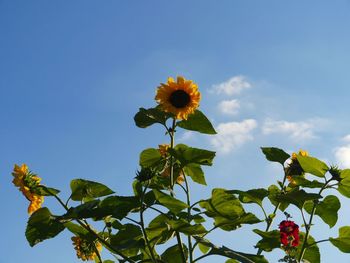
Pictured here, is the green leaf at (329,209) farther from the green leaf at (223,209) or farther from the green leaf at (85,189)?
the green leaf at (85,189)

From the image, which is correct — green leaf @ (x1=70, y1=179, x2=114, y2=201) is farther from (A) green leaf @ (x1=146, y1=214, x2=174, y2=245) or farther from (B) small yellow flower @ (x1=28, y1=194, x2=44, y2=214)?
(A) green leaf @ (x1=146, y1=214, x2=174, y2=245)

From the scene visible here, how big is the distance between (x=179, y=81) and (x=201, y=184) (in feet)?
2.80

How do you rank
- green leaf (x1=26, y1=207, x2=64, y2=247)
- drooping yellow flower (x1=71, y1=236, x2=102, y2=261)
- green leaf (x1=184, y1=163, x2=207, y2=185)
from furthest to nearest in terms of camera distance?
drooping yellow flower (x1=71, y1=236, x2=102, y2=261), green leaf (x1=184, y1=163, x2=207, y2=185), green leaf (x1=26, y1=207, x2=64, y2=247)

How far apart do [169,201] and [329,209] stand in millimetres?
1469

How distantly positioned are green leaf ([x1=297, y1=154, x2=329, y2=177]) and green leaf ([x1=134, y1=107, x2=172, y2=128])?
1094mm

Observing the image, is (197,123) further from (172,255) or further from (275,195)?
(172,255)

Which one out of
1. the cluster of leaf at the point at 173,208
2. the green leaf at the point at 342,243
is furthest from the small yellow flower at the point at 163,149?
the green leaf at the point at 342,243

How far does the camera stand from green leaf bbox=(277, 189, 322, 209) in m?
3.64

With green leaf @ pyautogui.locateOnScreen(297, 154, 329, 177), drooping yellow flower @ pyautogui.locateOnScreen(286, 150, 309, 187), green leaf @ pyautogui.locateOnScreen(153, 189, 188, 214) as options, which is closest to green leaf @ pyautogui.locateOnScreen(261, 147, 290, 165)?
drooping yellow flower @ pyautogui.locateOnScreen(286, 150, 309, 187)

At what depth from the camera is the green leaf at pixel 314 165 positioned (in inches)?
150

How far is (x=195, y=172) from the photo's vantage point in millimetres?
4008

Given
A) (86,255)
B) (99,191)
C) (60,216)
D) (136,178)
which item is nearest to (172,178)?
(136,178)

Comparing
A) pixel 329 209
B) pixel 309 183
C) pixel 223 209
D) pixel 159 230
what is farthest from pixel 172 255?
pixel 329 209

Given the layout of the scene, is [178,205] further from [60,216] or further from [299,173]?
[299,173]
